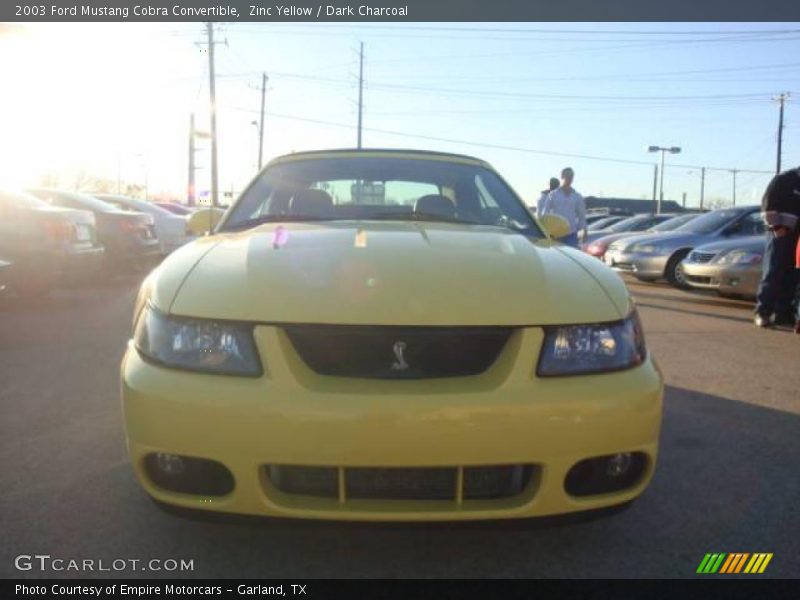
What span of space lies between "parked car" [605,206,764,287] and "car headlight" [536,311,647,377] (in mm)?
9468

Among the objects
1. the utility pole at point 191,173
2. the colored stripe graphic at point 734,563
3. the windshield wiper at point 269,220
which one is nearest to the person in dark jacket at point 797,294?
the colored stripe graphic at point 734,563

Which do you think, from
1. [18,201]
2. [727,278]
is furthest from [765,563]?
[18,201]

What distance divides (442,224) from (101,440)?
1.97 meters

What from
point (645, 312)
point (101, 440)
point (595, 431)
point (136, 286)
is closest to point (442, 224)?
point (595, 431)

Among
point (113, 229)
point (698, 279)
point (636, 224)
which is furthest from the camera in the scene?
point (636, 224)

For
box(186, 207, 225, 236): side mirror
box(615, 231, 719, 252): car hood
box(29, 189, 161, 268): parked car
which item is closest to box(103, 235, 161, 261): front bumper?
box(29, 189, 161, 268): parked car

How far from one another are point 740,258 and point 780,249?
5.44 ft

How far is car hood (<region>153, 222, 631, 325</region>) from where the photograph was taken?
2.16m

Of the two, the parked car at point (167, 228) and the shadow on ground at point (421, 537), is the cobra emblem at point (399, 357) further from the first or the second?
the parked car at point (167, 228)

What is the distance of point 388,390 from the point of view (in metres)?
2.04

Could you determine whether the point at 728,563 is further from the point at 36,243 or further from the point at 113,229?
the point at 113,229

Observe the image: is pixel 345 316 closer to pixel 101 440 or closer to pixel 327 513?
pixel 327 513

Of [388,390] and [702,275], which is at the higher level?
[388,390]

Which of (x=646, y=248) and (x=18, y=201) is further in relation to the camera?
(x=646, y=248)
